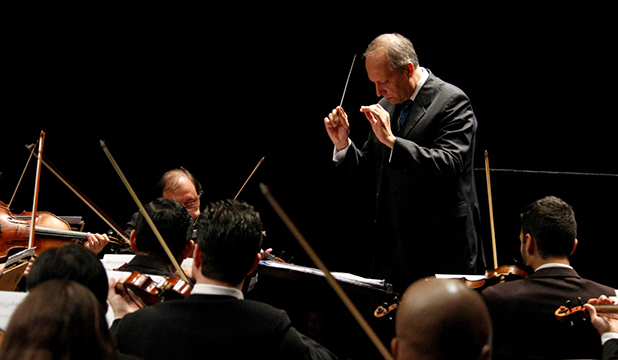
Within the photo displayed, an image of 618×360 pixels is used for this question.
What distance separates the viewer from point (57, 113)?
4.17 metres

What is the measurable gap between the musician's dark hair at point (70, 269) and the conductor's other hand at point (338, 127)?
1.57m

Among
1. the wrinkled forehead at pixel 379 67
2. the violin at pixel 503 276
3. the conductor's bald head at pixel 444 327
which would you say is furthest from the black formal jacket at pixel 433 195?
the conductor's bald head at pixel 444 327

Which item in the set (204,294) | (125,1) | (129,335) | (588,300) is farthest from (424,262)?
(125,1)

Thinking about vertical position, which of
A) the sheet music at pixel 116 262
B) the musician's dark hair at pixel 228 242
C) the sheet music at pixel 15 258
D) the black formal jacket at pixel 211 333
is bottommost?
the sheet music at pixel 116 262

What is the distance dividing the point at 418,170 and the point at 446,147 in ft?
0.63

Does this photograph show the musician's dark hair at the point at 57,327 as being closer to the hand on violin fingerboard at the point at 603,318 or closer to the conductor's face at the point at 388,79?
the hand on violin fingerboard at the point at 603,318

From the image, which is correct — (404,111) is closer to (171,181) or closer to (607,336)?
(607,336)

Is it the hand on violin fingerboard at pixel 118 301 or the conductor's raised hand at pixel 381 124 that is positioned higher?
the conductor's raised hand at pixel 381 124

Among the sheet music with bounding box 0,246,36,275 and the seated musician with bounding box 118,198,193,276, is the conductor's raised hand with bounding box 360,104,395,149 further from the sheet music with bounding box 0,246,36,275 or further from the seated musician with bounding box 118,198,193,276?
the sheet music with bounding box 0,246,36,275

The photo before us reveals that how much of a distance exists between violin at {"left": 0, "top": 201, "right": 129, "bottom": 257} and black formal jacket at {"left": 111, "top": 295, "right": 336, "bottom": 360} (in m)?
2.04

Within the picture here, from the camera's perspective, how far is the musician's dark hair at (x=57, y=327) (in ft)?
3.13

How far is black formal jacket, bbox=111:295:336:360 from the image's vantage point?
1348mm

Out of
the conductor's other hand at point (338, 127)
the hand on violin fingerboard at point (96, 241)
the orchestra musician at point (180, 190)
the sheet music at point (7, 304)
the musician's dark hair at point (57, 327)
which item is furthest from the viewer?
the orchestra musician at point (180, 190)

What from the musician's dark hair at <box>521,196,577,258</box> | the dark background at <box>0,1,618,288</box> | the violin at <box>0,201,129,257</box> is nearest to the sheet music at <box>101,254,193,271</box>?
the violin at <box>0,201,129,257</box>
